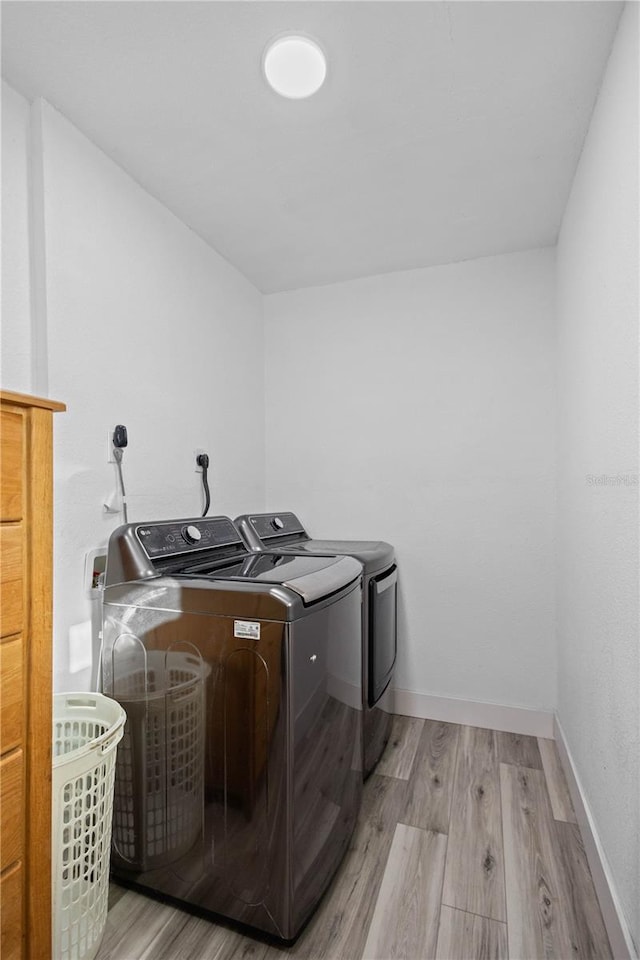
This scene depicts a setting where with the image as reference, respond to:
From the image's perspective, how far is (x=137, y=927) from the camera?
1.35 metres

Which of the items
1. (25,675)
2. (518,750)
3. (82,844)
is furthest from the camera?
(518,750)

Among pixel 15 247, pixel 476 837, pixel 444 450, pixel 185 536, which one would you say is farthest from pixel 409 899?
pixel 15 247

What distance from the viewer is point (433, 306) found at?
2.61m

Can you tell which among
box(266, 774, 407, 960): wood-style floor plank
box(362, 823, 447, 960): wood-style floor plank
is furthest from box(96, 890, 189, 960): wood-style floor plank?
box(362, 823, 447, 960): wood-style floor plank

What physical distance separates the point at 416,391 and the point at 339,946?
219 centimetres

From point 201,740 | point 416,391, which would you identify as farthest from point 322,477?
point 201,740

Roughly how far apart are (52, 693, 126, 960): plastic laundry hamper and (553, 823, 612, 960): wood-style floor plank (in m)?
1.21

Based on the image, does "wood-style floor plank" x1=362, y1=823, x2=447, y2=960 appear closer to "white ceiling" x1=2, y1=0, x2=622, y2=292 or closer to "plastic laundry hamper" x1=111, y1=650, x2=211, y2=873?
"plastic laundry hamper" x1=111, y1=650, x2=211, y2=873

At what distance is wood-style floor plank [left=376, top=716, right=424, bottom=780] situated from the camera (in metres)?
2.09

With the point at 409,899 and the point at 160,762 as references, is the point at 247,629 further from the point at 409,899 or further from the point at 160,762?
the point at 409,899

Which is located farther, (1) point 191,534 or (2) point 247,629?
(1) point 191,534

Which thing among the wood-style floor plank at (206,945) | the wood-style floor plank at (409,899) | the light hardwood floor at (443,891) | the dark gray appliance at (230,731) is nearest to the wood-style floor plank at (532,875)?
the light hardwood floor at (443,891)

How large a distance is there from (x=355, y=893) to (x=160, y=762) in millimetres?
688

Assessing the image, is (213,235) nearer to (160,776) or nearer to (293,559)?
(293,559)
